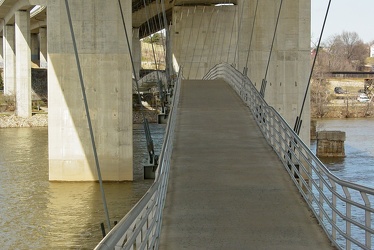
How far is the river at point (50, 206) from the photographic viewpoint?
20938 millimetres

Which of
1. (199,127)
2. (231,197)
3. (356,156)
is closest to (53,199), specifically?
(199,127)

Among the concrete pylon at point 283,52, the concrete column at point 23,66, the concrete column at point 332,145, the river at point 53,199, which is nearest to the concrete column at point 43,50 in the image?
the concrete column at point 23,66

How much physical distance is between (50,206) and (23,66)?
3976cm

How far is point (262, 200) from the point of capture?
12.7 metres

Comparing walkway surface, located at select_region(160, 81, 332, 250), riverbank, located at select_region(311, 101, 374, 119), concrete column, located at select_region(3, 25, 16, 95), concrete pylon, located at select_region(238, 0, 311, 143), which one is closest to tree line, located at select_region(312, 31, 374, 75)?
riverbank, located at select_region(311, 101, 374, 119)

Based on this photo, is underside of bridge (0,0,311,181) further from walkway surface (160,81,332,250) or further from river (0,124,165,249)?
walkway surface (160,81,332,250)

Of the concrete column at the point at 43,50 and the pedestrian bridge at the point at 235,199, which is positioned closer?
the pedestrian bridge at the point at 235,199

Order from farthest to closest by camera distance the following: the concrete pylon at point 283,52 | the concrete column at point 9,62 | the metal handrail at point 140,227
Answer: the concrete column at point 9,62 → the concrete pylon at point 283,52 → the metal handrail at point 140,227

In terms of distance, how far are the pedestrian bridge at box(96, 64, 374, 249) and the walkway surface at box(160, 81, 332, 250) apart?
0.04 feet

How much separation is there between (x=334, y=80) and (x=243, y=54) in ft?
215

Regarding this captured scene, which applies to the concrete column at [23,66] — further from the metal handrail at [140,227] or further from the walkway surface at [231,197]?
the metal handrail at [140,227]

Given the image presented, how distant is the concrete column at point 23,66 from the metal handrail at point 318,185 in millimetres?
27846

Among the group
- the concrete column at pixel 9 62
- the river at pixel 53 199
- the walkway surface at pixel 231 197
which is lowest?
the river at pixel 53 199

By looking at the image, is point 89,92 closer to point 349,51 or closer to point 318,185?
point 318,185
